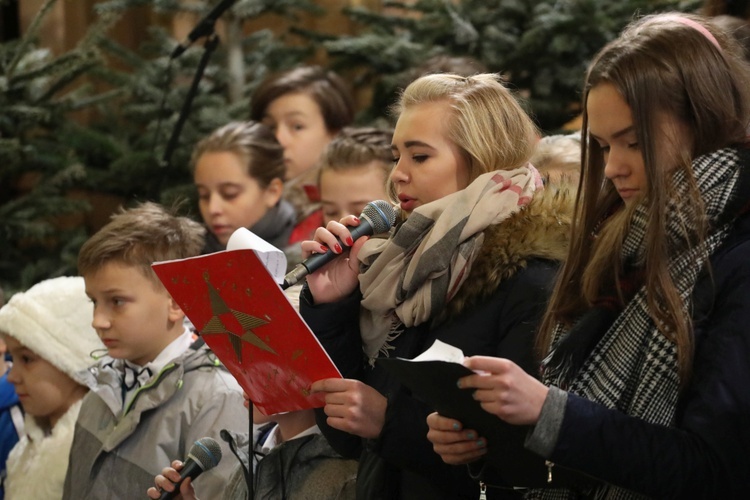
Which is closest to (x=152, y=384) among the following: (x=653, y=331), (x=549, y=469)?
(x=549, y=469)

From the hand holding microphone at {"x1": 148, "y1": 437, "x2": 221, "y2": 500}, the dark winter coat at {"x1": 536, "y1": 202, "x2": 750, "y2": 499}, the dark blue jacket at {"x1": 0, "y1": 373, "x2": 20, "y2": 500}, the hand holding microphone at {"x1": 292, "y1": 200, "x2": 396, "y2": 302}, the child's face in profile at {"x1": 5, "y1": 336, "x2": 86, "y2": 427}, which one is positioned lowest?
the dark blue jacket at {"x1": 0, "y1": 373, "x2": 20, "y2": 500}

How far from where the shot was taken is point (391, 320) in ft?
6.99

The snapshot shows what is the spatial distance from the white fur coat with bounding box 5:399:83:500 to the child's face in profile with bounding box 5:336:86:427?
0.04 meters

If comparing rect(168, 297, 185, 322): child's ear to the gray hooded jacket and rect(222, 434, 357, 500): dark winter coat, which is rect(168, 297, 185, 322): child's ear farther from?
rect(222, 434, 357, 500): dark winter coat

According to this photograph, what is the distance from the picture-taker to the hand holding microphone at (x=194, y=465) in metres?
2.21

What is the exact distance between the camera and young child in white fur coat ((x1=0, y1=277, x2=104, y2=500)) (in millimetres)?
3098

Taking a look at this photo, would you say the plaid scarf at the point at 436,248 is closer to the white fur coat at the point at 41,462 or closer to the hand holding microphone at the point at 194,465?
the hand holding microphone at the point at 194,465

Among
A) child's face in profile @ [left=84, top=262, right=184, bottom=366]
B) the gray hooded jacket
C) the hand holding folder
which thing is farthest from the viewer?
child's face in profile @ [left=84, top=262, right=184, bottom=366]

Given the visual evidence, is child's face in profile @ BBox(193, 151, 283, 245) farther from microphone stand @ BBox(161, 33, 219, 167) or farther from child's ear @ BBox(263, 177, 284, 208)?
microphone stand @ BBox(161, 33, 219, 167)

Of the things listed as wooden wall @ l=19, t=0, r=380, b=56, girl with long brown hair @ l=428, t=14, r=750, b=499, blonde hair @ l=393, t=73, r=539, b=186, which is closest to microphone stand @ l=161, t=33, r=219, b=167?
wooden wall @ l=19, t=0, r=380, b=56

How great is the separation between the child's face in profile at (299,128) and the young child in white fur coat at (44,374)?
1.23 m

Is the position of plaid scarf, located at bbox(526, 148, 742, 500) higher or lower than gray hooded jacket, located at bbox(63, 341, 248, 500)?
higher

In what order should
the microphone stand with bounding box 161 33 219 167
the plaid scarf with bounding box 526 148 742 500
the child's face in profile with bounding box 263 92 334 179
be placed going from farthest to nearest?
the child's face in profile with bounding box 263 92 334 179 < the microphone stand with bounding box 161 33 219 167 < the plaid scarf with bounding box 526 148 742 500

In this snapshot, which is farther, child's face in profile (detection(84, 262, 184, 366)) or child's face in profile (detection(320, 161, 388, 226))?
child's face in profile (detection(320, 161, 388, 226))
